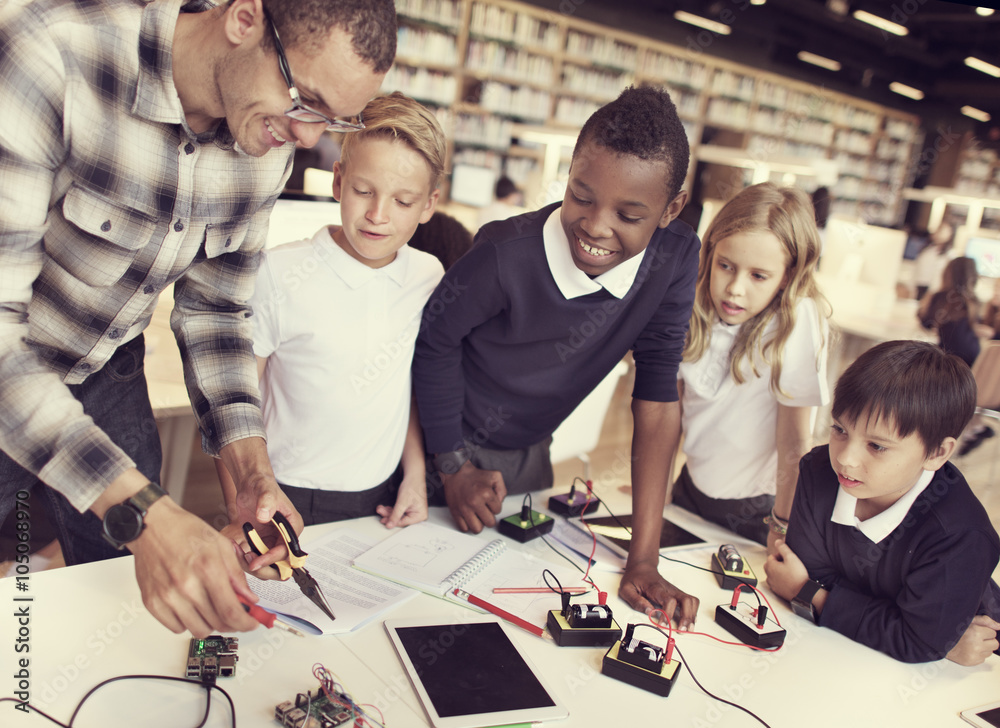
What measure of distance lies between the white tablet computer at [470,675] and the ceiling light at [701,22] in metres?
8.35

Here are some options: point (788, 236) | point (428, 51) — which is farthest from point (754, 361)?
point (428, 51)

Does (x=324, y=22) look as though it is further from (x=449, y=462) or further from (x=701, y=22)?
(x=701, y=22)

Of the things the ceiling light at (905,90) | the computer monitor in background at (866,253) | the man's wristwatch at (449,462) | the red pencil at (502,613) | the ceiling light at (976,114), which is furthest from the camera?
the ceiling light at (976,114)

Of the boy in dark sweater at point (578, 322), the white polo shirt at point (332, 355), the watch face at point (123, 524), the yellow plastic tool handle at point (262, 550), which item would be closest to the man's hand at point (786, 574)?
the boy in dark sweater at point (578, 322)

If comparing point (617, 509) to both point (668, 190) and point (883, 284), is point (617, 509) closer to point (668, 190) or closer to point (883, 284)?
point (668, 190)

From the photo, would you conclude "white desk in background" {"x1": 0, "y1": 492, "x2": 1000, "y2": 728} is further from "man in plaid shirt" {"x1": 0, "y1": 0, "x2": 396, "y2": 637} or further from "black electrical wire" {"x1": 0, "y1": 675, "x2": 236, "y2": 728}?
"man in plaid shirt" {"x1": 0, "y1": 0, "x2": 396, "y2": 637}

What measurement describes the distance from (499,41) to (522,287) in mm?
6288

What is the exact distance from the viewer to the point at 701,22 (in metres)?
8.16

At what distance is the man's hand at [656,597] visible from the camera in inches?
48.7

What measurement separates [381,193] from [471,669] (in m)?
0.86

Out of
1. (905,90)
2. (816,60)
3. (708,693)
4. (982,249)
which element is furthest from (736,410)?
(905,90)

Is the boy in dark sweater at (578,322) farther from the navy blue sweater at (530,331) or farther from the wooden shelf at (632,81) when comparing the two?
the wooden shelf at (632,81)

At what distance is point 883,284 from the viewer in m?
5.21

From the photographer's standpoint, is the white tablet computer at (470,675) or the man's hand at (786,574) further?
the man's hand at (786,574)
